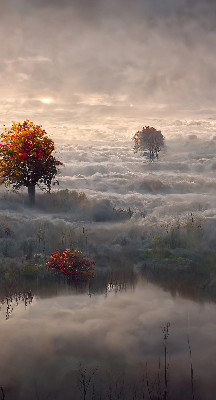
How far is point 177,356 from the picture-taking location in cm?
1061

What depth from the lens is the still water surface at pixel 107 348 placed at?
937 centimetres

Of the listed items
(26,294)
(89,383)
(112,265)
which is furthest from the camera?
(112,265)

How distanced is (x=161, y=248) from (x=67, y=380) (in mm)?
13328

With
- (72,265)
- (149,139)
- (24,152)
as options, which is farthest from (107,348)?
(149,139)

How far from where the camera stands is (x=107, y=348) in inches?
437

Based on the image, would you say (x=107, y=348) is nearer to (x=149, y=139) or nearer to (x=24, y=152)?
(x=24, y=152)

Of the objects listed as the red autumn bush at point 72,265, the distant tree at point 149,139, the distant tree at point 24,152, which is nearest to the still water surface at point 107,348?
the red autumn bush at point 72,265

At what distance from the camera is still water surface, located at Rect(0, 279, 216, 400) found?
937 cm

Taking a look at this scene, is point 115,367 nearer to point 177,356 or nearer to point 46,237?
point 177,356

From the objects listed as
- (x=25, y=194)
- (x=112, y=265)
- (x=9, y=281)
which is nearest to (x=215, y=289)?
(x=112, y=265)

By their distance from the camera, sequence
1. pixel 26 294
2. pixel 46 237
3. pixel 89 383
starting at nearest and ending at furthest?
pixel 89 383 < pixel 26 294 < pixel 46 237

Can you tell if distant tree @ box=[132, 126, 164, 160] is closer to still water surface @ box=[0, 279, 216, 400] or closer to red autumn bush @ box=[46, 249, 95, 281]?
red autumn bush @ box=[46, 249, 95, 281]

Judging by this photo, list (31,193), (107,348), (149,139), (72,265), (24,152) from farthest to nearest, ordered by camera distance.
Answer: (149,139) < (31,193) < (24,152) < (72,265) < (107,348)

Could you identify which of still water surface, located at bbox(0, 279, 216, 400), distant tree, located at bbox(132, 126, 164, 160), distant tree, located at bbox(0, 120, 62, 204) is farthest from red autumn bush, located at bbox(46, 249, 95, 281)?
distant tree, located at bbox(132, 126, 164, 160)
